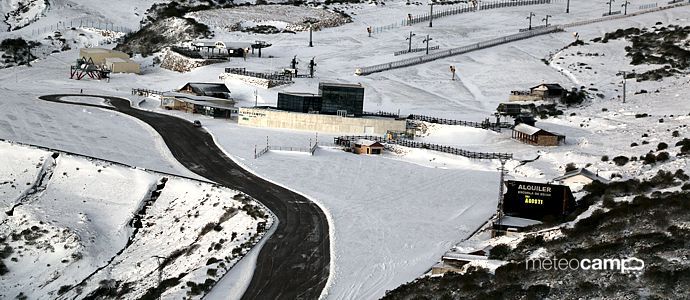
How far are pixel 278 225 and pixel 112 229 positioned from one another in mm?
10257

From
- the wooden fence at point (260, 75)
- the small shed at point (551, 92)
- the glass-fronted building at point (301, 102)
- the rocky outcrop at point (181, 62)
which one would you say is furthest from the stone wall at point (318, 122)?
the rocky outcrop at point (181, 62)

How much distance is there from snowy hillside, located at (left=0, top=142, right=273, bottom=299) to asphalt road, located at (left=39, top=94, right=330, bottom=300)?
4.38 ft

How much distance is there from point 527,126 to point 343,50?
4066 cm

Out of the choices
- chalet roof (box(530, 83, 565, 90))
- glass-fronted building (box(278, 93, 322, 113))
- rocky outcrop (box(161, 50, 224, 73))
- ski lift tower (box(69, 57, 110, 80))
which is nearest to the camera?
glass-fronted building (box(278, 93, 322, 113))

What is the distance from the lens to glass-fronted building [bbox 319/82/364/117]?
7012 centimetres

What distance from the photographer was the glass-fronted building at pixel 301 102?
71.4m

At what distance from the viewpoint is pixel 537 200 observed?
41500mm

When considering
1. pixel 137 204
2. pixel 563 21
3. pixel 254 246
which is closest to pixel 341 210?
pixel 254 246

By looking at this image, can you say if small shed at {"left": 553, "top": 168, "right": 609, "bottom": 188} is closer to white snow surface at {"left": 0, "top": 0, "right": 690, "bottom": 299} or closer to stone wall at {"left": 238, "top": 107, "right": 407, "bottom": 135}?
white snow surface at {"left": 0, "top": 0, "right": 690, "bottom": 299}

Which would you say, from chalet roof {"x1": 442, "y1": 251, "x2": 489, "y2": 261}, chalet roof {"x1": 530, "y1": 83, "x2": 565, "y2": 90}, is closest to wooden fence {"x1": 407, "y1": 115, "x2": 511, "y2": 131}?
chalet roof {"x1": 530, "y1": 83, "x2": 565, "y2": 90}

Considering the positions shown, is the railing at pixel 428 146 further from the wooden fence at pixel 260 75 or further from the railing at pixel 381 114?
the wooden fence at pixel 260 75

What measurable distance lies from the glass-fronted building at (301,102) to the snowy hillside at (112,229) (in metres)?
20.2

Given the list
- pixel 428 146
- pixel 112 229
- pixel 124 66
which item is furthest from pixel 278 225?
pixel 124 66

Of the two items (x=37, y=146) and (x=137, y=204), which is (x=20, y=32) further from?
(x=137, y=204)
